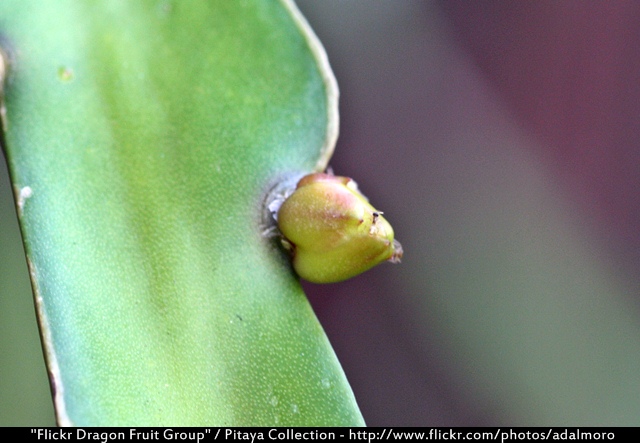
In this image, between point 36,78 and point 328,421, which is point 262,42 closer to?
point 36,78

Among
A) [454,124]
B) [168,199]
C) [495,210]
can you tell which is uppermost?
[168,199]

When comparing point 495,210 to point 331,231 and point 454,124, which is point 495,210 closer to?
point 454,124

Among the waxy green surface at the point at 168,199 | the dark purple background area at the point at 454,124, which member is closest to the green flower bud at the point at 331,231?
the waxy green surface at the point at 168,199

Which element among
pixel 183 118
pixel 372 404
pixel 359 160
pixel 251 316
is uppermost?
pixel 183 118

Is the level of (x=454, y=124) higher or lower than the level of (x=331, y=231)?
lower

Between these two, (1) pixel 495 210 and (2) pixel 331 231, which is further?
(1) pixel 495 210

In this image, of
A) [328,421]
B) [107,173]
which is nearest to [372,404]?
[328,421]

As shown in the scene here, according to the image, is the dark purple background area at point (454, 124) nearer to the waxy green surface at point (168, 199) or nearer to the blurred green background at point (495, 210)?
the blurred green background at point (495, 210)

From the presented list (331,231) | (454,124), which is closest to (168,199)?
(331,231)
